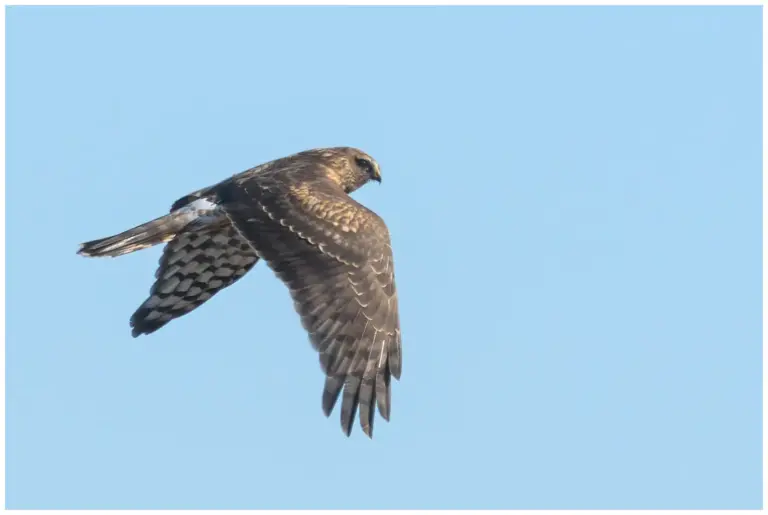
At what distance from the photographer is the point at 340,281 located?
1510 centimetres

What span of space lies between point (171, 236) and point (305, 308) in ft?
8.19

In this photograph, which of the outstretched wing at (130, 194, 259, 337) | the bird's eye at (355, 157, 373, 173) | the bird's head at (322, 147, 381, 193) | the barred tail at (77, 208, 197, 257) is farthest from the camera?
the bird's eye at (355, 157, 373, 173)

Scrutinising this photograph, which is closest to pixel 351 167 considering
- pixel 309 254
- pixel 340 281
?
pixel 309 254

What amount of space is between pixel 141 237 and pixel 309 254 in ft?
6.59

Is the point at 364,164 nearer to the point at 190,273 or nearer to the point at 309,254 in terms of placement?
the point at 190,273

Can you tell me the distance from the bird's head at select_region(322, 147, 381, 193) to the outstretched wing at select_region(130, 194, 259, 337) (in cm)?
127

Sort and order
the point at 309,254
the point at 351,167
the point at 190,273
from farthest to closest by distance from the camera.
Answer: the point at 351,167 → the point at 190,273 → the point at 309,254

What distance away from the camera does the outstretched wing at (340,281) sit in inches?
580

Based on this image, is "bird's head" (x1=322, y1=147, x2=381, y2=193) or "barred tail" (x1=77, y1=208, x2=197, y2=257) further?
"bird's head" (x1=322, y1=147, x2=381, y2=193)

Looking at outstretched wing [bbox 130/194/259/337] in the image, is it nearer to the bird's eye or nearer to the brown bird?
the brown bird

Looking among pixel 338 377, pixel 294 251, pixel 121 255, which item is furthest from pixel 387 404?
pixel 121 255

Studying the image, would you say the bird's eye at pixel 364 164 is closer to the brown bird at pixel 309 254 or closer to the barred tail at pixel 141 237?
the brown bird at pixel 309 254

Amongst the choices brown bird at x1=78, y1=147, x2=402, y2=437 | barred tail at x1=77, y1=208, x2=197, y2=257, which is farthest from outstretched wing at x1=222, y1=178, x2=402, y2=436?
barred tail at x1=77, y1=208, x2=197, y2=257

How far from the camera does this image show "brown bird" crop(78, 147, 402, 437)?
14.8m
